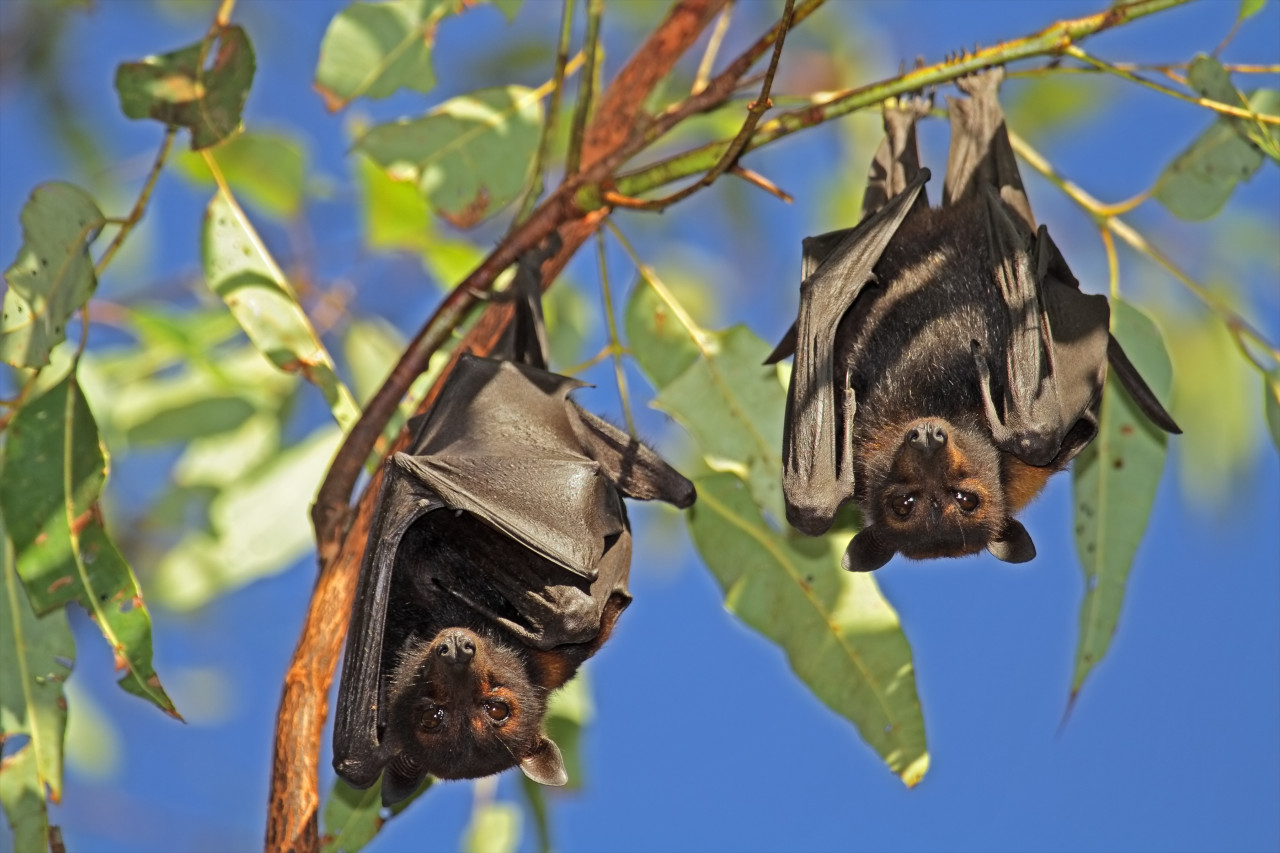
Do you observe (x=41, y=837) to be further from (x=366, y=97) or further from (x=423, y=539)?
(x=366, y=97)

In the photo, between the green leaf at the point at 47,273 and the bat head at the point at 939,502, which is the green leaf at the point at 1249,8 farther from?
the green leaf at the point at 47,273

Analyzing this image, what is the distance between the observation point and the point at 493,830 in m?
5.00

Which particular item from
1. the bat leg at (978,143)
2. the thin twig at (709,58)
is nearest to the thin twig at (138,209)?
the thin twig at (709,58)

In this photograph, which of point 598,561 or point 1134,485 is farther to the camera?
point 1134,485

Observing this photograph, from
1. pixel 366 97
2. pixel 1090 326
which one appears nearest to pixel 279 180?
pixel 366 97

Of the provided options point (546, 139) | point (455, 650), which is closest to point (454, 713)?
point (455, 650)

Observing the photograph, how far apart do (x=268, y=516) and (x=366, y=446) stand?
212 centimetres

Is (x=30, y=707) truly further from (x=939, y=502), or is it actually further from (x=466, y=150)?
(x=939, y=502)

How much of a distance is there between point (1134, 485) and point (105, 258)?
3.30 m

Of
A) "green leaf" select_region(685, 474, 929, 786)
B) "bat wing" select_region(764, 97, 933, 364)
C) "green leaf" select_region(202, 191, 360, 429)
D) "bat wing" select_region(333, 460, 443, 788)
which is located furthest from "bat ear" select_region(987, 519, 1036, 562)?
"green leaf" select_region(202, 191, 360, 429)

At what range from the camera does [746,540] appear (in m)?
4.54

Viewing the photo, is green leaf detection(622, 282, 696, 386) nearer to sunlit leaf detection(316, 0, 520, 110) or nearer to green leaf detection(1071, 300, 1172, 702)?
sunlit leaf detection(316, 0, 520, 110)

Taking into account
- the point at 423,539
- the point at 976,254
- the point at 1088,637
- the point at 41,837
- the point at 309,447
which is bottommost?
the point at 41,837

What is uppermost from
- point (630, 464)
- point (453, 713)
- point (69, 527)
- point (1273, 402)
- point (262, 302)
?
point (1273, 402)
